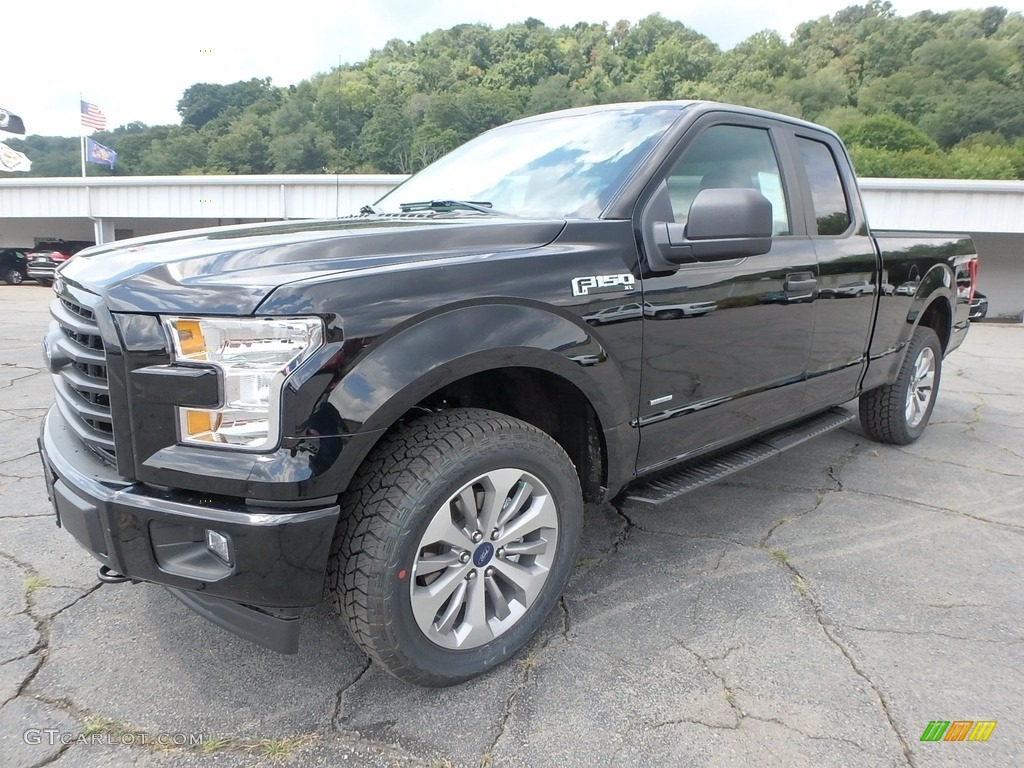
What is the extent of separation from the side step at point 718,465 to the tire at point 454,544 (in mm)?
494

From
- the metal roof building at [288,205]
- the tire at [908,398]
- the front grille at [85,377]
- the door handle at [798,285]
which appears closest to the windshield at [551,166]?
the door handle at [798,285]

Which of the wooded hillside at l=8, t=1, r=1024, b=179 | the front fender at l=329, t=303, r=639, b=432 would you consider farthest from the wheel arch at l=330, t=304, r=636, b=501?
the wooded hillside at l=8, t=1, r=1024, b=179

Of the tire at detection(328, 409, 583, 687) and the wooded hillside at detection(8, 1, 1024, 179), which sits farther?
the wooded hillside at detection(8, 1, 1024, 179)

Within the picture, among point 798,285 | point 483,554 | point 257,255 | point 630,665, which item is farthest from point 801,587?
point 257,255

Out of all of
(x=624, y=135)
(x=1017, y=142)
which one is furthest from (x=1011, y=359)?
(x=1017, y=142)

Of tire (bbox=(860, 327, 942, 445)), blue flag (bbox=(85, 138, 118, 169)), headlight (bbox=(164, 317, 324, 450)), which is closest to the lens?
headlight (bbox=(164, 317, 324, 450))

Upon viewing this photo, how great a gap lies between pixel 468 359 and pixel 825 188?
265 cm

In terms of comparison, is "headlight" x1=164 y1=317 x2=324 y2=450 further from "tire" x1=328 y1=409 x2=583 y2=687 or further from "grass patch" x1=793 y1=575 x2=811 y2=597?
"grass patch" x1=793 y1=575 x2=811 y2=597

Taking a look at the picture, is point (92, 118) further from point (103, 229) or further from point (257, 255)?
point (257, 255)

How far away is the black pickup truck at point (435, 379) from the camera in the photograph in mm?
1703

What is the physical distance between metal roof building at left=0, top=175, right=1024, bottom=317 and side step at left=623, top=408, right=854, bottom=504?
10.9m

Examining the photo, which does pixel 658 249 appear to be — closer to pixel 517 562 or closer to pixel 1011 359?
pixel 517 562

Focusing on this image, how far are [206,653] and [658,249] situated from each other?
2039 millimetres

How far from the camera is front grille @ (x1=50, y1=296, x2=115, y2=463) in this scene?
1.88 meters
